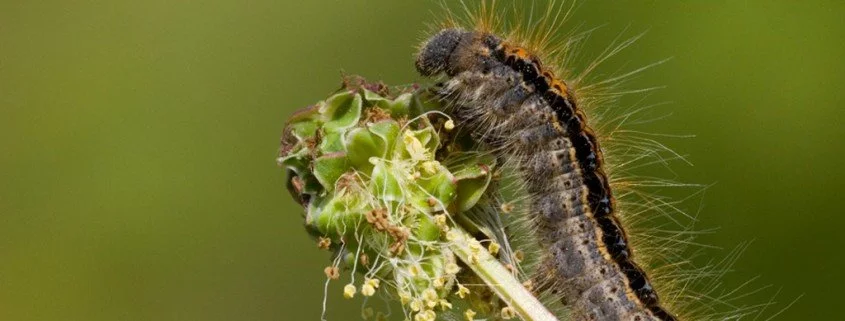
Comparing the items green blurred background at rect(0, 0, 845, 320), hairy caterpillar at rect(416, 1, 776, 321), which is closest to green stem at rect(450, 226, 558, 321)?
hairy caterpillar at rect(416, 1, 776, 321)

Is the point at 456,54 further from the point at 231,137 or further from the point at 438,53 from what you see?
the point at 231,137

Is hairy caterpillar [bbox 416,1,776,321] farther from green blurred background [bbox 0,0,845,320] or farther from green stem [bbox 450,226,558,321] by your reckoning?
green blurred background [bbox 0,0,845,320]

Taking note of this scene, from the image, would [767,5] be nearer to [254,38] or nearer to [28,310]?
[254,38]

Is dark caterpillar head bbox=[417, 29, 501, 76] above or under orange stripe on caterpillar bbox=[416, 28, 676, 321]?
above

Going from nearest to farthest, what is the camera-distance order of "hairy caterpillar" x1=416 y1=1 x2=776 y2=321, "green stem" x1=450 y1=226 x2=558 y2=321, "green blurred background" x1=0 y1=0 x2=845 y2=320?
"green stem" x1=450 y1=226 x2=558 y2=321
"hairy caterpillar" x1=416 y1=1 x2=776 y2=321
"green blurred background" x1=0 y1=0 x2=845 y2=320

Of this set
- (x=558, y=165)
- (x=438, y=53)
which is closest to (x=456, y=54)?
(x=438, y=53)

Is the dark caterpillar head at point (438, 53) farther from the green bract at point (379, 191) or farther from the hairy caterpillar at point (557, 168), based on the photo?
the green bract at point (379, 191)

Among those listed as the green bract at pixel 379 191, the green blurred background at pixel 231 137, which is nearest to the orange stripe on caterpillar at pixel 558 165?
the green bract at pixel 379 191
